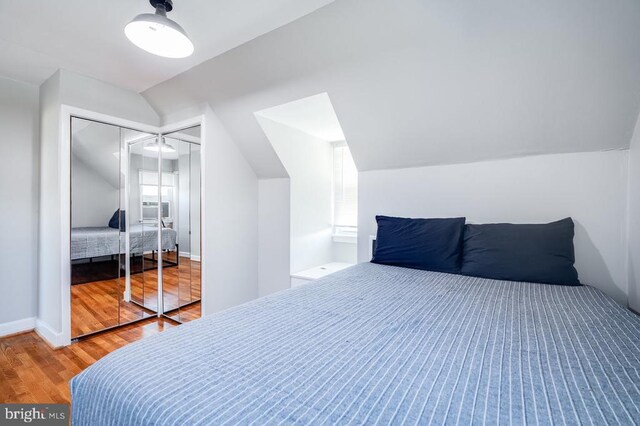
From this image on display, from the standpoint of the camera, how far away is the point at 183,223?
2.88 metres

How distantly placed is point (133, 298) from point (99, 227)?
81 centimetres

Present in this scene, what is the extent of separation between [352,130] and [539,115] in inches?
49.3

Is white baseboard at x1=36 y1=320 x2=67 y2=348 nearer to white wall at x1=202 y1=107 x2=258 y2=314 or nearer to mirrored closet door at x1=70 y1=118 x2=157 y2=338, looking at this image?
mirrored closet door at x1=70 y1=118 x2=157 y2=338

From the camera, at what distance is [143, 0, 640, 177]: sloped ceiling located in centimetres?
140

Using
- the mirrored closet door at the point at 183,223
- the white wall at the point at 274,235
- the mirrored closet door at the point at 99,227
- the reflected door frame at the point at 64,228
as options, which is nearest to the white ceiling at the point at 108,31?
the reflected door frame at the point at 64,228

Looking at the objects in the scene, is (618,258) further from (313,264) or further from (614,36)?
(313,264)

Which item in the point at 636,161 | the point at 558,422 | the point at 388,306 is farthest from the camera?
the point at 636,161

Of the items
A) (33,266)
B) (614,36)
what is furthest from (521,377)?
(33,266)

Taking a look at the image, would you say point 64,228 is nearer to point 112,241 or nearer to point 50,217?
point 50,217

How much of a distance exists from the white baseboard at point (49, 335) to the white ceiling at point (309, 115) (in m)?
2.48

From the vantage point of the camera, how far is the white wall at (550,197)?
1.77 metres

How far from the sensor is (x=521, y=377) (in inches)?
28.2

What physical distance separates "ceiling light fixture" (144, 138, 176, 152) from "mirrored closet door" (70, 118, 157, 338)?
0.33 feet

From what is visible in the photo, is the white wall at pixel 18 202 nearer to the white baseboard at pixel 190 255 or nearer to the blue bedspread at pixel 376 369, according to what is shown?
the white baseboard at pixel 190 255
